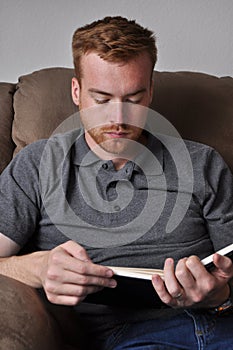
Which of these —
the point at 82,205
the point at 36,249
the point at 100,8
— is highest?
the point at 100,8

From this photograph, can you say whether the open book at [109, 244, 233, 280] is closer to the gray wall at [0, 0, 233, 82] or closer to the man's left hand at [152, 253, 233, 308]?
the man's left hand at [152, 253, 233, 308]

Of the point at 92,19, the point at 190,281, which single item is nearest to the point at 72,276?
the point at 190,281

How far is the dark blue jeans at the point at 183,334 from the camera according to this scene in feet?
4.61

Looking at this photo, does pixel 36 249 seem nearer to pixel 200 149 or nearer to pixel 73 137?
pixel 73 137

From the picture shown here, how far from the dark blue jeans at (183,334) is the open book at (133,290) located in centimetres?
5

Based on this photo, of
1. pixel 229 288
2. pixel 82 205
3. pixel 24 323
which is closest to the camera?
pixel 24 323

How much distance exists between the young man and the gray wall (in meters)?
0.64

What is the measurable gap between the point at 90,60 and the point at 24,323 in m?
0.68

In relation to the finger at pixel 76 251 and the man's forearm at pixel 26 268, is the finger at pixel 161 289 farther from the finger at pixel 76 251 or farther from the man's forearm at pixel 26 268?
the man's forearm at pixel 26 268

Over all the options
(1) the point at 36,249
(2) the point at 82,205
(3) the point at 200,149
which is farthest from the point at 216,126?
(1) the point at 36,249

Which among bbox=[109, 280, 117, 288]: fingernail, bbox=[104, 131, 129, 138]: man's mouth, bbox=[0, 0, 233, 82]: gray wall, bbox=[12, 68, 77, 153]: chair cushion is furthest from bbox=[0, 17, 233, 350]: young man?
bbox=[0, 0, 233, 82]: gray wall

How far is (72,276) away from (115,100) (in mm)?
501

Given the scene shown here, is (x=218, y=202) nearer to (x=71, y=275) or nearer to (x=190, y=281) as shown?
(x=190, y=281)

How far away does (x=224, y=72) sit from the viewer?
2.37m
